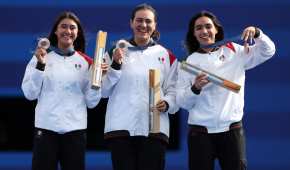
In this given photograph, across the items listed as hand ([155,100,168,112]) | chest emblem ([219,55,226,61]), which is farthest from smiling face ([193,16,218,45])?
hand ([155,100,168,112])

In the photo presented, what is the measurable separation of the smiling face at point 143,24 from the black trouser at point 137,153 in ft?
1.95

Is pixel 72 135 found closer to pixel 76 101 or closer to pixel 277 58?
pixel 76 101

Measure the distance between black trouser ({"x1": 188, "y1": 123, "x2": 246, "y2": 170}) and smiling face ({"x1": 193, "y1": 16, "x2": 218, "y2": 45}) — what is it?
51 cm

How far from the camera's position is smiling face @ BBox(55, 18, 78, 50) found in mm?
3451

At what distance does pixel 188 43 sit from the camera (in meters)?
3.50

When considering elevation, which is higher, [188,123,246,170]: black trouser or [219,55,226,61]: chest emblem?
[219,55,226,61]: chest emblem

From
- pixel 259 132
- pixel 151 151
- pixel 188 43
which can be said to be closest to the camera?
pixel 151 151

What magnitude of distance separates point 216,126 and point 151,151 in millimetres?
379

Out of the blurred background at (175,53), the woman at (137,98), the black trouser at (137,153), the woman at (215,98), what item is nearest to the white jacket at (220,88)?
the woman at (215,98)

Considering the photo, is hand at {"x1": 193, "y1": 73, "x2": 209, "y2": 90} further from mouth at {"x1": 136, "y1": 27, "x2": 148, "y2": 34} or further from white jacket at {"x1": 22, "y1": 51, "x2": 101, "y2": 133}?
white jacket at {"x1": 22, "y1": 51, "x2": 101, "y2": 133}

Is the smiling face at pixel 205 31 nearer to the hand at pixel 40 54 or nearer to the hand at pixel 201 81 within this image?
the hand at pixel 201 81

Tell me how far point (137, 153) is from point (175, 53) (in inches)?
54.2

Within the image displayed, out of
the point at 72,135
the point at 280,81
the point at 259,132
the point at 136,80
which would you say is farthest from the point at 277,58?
the point at 72,135

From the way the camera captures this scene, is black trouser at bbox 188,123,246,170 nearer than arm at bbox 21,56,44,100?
Yes
